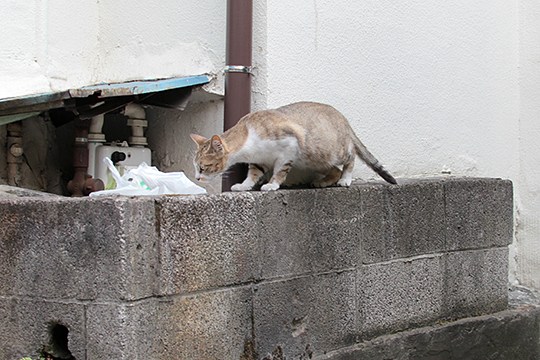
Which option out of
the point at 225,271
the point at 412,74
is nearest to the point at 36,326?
the point at 225,271

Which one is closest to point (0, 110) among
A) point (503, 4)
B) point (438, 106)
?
point (438, 106)

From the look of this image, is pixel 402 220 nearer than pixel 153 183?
No

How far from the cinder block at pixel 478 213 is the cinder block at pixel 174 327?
7.11 ft

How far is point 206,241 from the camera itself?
13.5ft

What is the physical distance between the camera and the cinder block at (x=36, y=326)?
3863 millimetres

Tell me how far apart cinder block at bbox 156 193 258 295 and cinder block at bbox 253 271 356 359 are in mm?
255

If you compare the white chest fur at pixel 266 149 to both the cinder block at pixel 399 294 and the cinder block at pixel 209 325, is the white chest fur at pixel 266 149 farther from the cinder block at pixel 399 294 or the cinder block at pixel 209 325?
the cinder block at pixel 399 294

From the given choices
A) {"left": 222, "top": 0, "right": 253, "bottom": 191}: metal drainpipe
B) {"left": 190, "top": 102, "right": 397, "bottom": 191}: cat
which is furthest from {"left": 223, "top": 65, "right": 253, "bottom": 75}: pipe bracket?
{"left": 190, "top": 102, "right": 397, "bottom": 191}: cat

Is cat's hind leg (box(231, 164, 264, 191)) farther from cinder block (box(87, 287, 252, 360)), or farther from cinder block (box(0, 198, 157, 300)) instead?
cinder block (box(0, 198, 157, 300))

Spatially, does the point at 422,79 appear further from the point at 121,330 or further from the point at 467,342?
the point at 121,330

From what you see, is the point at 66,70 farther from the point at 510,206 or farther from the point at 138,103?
the point at 510,206

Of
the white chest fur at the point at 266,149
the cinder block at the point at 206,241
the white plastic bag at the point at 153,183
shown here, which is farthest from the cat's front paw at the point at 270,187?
the white plastic bag at the point at 153,183

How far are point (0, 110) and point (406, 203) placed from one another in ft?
9.30

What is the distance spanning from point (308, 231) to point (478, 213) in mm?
1952
